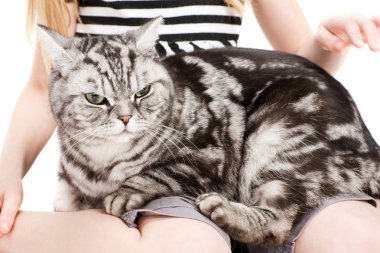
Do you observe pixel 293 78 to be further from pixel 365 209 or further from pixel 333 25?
pixel 365 209

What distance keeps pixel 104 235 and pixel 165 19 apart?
2.48 feet

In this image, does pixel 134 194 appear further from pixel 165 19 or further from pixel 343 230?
pixel 165 19

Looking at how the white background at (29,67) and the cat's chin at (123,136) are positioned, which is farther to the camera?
the white background at (29,67)

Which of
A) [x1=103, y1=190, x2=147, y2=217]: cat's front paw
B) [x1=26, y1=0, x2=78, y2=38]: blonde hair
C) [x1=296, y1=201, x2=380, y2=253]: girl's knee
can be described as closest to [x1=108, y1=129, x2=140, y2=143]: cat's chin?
[x1=103, y1=190, x2=147, y2=217]: cat's front paw

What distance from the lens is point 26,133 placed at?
1581 millimetres

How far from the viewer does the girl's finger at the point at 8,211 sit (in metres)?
1.27

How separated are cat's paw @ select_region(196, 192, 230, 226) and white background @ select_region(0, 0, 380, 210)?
1024 millimetres

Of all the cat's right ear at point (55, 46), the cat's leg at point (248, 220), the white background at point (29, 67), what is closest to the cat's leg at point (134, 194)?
the cat's leg at point (248, 220)

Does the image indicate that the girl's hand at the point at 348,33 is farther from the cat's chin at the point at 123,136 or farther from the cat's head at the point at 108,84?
the cat's chin at the point at 123,136

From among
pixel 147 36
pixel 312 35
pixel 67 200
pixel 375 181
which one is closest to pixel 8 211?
pixel 67 200

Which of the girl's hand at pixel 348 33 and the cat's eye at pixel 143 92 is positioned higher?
the girl's hand at pixel 348 33

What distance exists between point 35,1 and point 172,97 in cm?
61

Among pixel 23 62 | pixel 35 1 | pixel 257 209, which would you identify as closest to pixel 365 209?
pixel 257 209

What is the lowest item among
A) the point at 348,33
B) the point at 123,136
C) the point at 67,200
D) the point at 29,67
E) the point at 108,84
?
the point at 29,67
